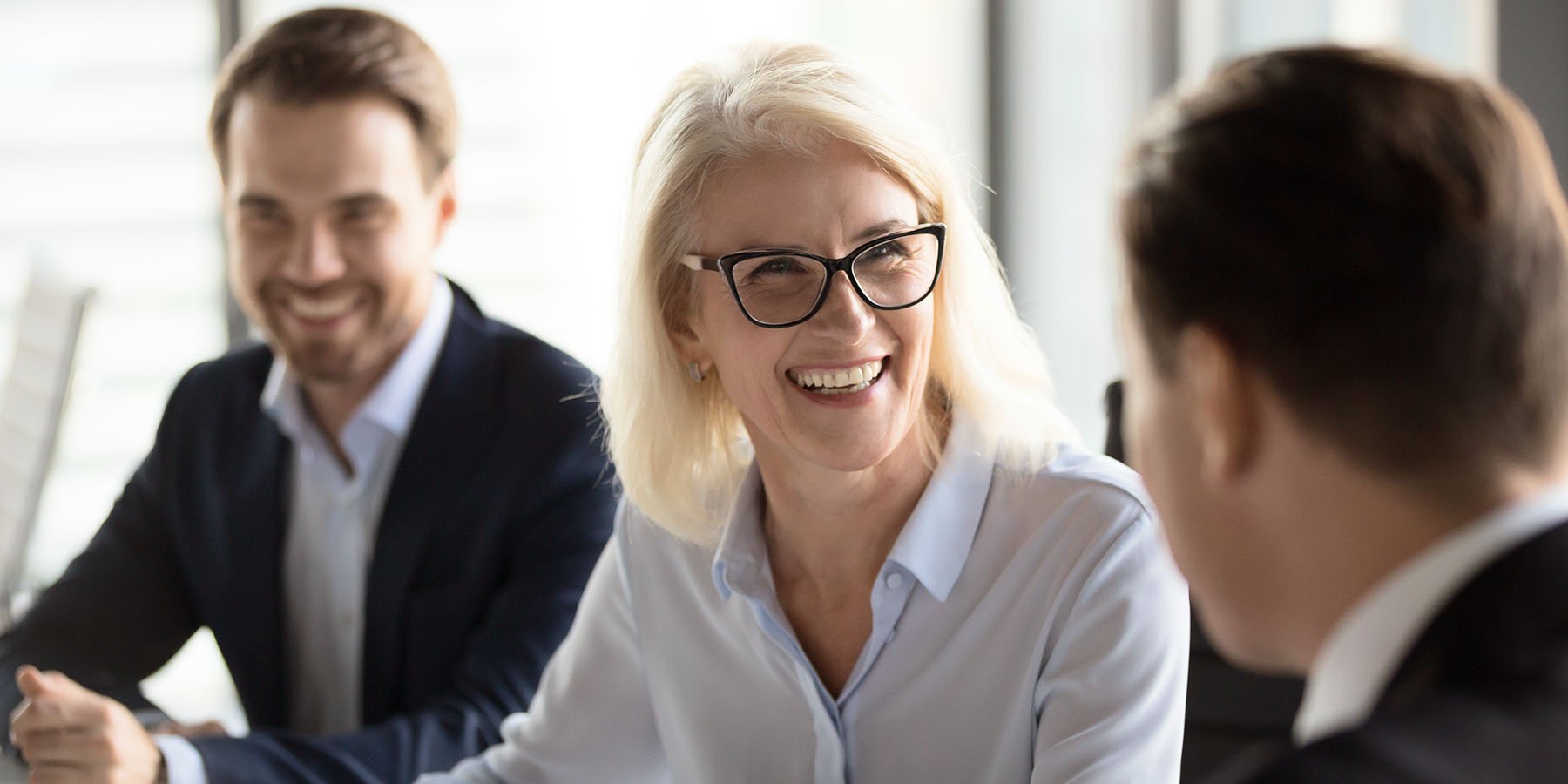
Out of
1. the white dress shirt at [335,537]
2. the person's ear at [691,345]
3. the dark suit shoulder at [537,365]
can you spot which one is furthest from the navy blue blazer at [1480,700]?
the white dress shirt at [335,537]

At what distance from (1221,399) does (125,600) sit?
1.88 m

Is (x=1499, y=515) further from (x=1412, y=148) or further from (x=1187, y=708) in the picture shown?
(x=1187, y=708)

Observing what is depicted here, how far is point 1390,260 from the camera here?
74 cm

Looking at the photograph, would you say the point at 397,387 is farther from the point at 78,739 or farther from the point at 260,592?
the point at 78,739

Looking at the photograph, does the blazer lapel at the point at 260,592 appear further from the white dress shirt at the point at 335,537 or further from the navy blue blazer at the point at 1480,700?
the navy blue blazer at the point at 1480,700

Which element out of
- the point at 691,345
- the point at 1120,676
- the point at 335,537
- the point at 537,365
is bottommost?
the point at 335,537

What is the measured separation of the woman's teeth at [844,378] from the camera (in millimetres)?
1506

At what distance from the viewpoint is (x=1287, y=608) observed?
83 cm

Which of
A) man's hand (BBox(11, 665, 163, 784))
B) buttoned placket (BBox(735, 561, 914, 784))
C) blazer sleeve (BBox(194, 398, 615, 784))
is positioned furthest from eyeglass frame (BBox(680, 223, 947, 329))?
man's hand (BBox(11, 665, 163, 784))

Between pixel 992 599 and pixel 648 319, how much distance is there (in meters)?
0.48

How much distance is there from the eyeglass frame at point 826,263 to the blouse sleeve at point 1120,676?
32cm

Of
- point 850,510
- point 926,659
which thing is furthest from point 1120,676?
point 850,510

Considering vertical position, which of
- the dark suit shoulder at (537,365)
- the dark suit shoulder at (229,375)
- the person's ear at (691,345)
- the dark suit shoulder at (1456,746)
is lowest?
the dark suit shoulder at (229,375)

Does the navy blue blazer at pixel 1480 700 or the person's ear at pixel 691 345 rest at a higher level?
the navy blue blazer at pixel 1480 700
